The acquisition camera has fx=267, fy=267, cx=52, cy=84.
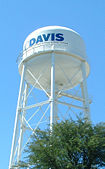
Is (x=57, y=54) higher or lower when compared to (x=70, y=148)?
higher

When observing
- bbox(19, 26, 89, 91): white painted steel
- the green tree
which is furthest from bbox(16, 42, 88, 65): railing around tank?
the green tree

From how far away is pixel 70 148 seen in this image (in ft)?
40.2

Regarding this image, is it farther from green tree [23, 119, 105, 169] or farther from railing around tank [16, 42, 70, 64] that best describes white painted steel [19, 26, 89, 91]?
green tree [23, 119, 105, 169]

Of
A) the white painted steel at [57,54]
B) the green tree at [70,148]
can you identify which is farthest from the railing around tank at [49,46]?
the green tree at [70,148]

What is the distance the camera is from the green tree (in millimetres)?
12273

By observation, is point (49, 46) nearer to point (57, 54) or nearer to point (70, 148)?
point (57, 54)

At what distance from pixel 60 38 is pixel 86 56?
2389 mm

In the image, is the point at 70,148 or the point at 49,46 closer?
the point at 70,148

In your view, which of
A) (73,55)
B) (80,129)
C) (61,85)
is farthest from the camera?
(61,85)

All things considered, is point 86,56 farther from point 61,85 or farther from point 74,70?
point 61,85

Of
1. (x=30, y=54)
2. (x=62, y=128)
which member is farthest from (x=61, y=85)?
(x=62, y=128)

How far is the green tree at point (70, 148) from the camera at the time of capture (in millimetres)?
12273

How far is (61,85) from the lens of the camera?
2033 centimetres

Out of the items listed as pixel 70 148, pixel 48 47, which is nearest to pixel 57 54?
pixel 48 47
